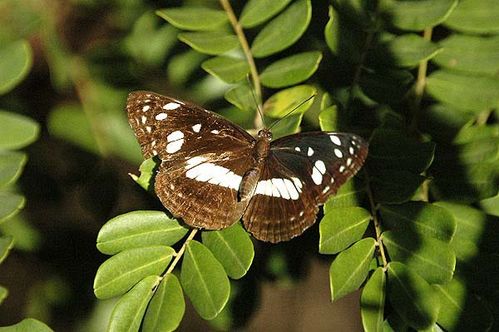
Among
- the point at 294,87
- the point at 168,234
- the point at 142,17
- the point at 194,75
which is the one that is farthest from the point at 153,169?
the point at 142,17

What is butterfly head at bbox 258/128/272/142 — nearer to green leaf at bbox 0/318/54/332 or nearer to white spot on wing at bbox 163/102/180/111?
white spot on wing at bbox 163/102/180/111

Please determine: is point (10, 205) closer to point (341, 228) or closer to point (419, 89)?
point (341, 228)

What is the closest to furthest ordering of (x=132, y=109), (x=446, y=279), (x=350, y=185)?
1. (x=446, y=279)
2. (x=350, y=185)
3. (x=132, y=109)

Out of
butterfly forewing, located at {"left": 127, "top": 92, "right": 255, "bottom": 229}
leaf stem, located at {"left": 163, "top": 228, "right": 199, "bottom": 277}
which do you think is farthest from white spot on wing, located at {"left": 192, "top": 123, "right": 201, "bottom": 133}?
leaf stem, located at {"left": 163, "top": 228, "right": 199, "bottom": 277}

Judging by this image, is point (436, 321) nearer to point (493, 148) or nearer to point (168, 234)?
point (493, 148)

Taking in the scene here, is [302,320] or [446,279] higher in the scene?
[446,279]

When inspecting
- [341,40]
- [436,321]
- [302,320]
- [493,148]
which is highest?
[341,40]

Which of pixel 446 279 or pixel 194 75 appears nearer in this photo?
pixel 446 279

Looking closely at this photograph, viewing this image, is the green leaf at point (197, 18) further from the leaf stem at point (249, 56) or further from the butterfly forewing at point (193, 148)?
the butterfly forewing at point (193, 148)
